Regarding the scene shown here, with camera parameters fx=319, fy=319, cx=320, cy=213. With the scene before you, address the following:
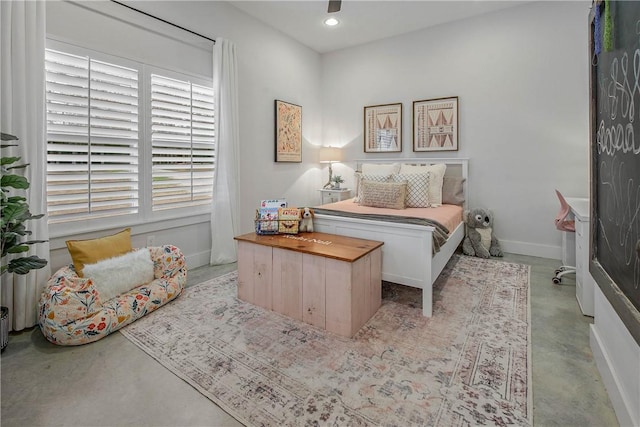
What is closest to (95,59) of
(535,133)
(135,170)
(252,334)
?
(135,170)

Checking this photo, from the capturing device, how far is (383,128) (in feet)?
15.1

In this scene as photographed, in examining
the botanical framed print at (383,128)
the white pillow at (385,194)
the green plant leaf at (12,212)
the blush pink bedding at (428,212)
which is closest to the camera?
the green plant leaf at (12,212)

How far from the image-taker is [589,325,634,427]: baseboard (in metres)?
1.26

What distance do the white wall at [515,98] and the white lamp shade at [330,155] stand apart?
3.16ft

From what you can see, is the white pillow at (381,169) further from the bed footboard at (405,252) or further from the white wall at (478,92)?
the bed footboard at (405,252)

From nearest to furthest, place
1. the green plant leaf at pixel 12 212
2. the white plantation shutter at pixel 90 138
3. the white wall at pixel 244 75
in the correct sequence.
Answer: the green plant leaf at pixel 12 212, the white plantation shutter at pixel 90 138, the white wall at pixel 244 75

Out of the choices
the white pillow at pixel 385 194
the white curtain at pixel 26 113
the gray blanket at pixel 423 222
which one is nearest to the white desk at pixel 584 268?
the gray blanket at pixel 423 222

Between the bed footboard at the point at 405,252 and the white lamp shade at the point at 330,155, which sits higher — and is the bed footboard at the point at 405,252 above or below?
below

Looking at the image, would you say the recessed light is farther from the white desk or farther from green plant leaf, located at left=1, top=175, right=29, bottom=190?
green plant leaf, located at left=1, top=175, right=29, bottom=190

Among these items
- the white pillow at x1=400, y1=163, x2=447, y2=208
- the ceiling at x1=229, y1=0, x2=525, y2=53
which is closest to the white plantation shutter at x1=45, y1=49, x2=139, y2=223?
the ceiling at x1=229, y1=0, x2=525, y2=53

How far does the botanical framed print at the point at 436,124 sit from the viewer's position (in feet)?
13.4

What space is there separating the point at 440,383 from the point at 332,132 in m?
4.18

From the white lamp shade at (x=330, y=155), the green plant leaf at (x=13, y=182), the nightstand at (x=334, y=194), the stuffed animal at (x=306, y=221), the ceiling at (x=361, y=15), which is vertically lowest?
the stuffed animal at (x=306, y=221)

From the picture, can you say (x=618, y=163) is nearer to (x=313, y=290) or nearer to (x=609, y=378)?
(x=609, y=378)
